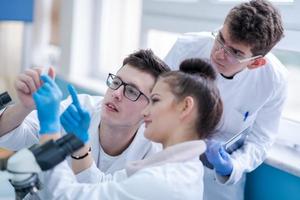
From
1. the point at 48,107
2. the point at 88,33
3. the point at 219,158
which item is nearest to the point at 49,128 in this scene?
the point at 48,107

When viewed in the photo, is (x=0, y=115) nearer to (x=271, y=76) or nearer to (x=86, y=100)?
(x=86, y=100)

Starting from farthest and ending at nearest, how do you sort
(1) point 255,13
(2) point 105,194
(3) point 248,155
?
(3) point 248,155 < (1) point 255,13 < (2) point 105,194

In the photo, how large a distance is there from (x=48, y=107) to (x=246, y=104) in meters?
0.94

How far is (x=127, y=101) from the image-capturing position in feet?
4.88

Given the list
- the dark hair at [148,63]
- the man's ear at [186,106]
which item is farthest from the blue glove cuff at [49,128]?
the dark hair at [148,63]

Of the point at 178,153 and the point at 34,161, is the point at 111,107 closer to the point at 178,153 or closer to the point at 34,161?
the point at 178,153

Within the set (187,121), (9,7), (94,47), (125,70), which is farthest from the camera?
(94,47)

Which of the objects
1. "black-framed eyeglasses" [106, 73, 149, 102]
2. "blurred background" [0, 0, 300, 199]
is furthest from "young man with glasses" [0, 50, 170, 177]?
"blurred background" [0, 0, 300, 199]

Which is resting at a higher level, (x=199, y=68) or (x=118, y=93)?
(x=199, y=68)

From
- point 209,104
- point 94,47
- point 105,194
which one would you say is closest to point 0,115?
point 105,194

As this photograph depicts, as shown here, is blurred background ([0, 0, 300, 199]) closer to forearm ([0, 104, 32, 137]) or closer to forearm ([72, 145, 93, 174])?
forearm ([0, 104, 32, 137])

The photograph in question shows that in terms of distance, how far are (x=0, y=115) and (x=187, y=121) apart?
694 millimetres

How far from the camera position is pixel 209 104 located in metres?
1.18

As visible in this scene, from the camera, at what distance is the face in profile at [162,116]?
1.17 m
